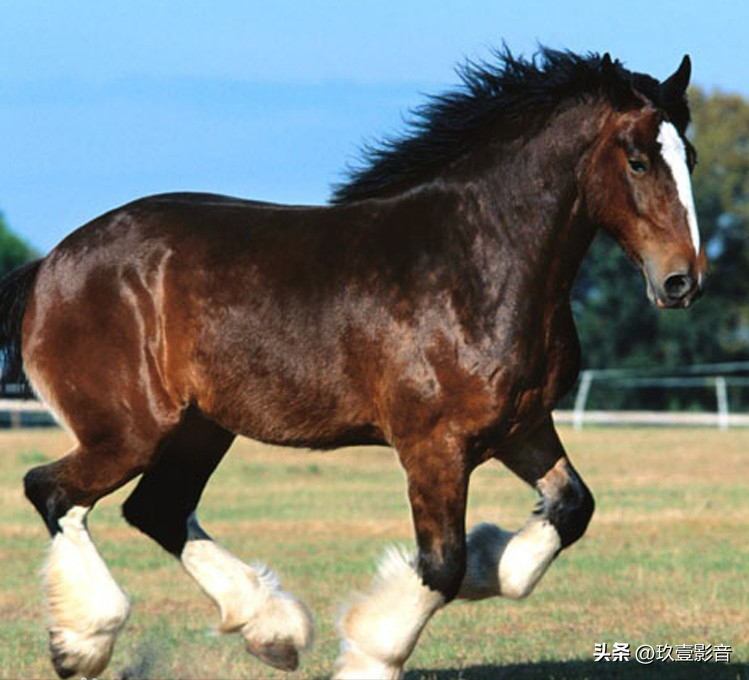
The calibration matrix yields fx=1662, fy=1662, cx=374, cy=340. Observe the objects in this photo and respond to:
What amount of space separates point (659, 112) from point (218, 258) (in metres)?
1.99

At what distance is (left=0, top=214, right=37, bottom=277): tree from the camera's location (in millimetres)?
60438

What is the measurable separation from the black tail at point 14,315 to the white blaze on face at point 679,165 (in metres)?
3.01

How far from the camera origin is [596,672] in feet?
26.6

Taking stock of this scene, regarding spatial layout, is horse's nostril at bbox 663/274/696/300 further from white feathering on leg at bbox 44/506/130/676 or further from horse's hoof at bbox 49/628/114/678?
horse's hoof at bbox 49/628/114/678

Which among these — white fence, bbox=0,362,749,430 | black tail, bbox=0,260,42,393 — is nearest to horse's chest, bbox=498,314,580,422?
black tail, bbox=0,260,42,393

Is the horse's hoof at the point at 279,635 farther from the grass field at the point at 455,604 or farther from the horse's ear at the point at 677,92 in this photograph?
the horse's ear at the point at 677,92

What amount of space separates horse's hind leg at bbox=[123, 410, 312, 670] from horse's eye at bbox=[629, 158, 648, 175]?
2250 mm

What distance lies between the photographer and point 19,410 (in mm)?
39562

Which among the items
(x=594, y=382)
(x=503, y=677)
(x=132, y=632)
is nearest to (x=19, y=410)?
(x=594, y=382)

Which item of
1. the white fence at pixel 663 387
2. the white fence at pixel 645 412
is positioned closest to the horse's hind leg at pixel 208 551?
the white fence at pixel 645 412

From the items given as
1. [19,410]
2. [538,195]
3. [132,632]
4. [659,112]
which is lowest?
[19,410]

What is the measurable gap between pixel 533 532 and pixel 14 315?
8.54ft

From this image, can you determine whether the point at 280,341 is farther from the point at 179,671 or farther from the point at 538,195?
the point at 179,671

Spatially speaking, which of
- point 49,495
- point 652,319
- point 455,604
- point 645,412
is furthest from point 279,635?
point 652,319
